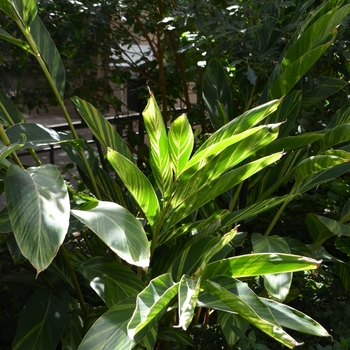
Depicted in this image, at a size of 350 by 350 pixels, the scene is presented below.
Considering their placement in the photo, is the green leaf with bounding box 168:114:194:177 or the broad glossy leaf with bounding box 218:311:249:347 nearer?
the green leaf with bounding box 168:114:194:177

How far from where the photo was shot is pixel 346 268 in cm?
267

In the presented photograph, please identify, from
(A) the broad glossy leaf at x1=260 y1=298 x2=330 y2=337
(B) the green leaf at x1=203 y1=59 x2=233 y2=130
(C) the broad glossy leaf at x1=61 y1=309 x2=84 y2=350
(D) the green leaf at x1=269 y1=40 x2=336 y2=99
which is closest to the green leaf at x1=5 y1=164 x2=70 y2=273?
(A) the broad glossy leaf at x1=260 y1=298 x2=330 y2=337

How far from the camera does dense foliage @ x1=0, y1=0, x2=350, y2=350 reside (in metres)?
1.56

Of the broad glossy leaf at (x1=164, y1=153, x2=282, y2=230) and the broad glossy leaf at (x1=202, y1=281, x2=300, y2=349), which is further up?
the broad glossy leaf at (x1=164, y1=153, x2=282, y2=230)

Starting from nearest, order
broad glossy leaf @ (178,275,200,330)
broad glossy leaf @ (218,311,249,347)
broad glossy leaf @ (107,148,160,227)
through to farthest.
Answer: broad glossy leaf @ (178,275,200,330)
broad glossy leaf @ (107,148,160,227)
broad glossy leaf @ (218,311,249,347)

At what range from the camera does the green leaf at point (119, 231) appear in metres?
1.53

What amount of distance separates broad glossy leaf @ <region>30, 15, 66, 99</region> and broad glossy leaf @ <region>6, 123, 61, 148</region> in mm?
372

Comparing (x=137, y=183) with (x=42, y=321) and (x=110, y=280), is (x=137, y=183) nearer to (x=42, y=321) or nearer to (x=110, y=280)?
(x=110, y=280)

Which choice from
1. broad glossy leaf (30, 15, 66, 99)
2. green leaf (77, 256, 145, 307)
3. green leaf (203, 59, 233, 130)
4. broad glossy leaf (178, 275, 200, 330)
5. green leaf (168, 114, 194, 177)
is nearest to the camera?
broad glossy leaf (178, 275, 200, 330)

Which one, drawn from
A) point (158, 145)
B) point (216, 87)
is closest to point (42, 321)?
point (158, 145)

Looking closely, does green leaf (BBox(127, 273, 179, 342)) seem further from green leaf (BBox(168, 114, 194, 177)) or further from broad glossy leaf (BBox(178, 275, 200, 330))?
green leaf (BBox(168, 114, 194, 177))

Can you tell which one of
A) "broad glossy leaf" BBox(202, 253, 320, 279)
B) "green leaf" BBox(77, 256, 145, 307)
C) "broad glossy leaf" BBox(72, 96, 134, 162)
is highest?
"broad glossy leaf" BBox(72, 96, 134, 162)

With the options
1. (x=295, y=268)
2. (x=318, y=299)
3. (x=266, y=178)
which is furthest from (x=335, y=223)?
(x=318, y=299)

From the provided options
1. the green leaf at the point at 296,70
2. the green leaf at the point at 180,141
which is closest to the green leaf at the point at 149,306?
the green leaf at the point at 180,141
